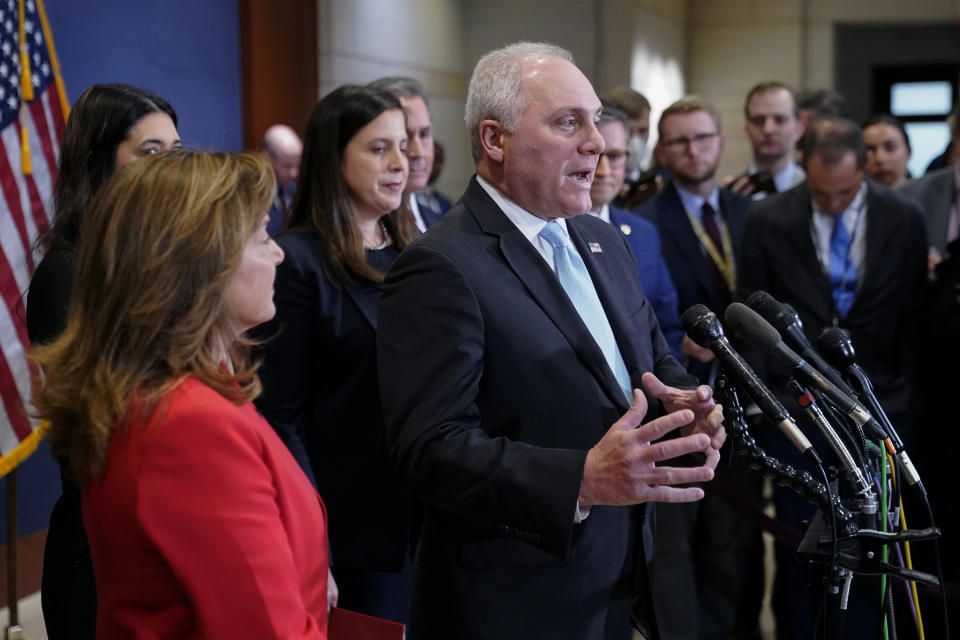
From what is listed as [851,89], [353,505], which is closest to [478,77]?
[353,505]

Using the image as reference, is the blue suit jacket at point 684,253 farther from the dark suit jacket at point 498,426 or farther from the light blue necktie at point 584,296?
the dark suit jacket at point 498,426

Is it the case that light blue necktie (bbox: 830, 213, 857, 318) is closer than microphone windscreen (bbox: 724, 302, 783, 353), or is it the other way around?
microphone windscreen (bbox: 724, 302, 783, 353)

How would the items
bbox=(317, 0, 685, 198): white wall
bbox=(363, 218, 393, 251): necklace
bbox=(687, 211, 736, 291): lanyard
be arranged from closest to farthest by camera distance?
1. bbox=(363, 218, 393, 251): necklace
2. bbox=(687, 211, 736, 291): lanyard
3. bbox=(317, 0, 685, 198): white wall

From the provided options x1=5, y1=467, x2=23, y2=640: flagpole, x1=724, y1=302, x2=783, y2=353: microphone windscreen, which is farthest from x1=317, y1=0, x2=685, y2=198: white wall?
x1=724, y1=302, x2=783, y2=353: microphone windscreen

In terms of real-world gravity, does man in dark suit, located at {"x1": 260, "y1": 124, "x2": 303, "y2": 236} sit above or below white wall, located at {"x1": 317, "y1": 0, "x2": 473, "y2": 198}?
below

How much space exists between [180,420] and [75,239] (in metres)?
1.09

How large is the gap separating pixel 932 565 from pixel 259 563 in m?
3.23

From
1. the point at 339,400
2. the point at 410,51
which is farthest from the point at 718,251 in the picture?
the point at 410,51

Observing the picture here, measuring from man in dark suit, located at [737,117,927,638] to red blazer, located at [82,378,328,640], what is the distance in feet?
8.22

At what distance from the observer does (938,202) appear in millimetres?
4309

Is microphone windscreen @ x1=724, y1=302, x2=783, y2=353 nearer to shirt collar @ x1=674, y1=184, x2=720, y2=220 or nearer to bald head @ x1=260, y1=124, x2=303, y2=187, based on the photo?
shirt collar @ x1=674, y1=184, x2=720, y2=220

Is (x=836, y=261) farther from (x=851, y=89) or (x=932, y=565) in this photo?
(x=851, y=89)

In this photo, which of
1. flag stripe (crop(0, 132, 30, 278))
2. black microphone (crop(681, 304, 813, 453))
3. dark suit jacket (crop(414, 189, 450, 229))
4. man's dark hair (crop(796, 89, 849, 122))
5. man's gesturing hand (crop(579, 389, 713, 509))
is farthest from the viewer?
man's dark hair (crop(796, 89, 849, 122))

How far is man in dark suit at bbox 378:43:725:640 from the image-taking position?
191 cm
